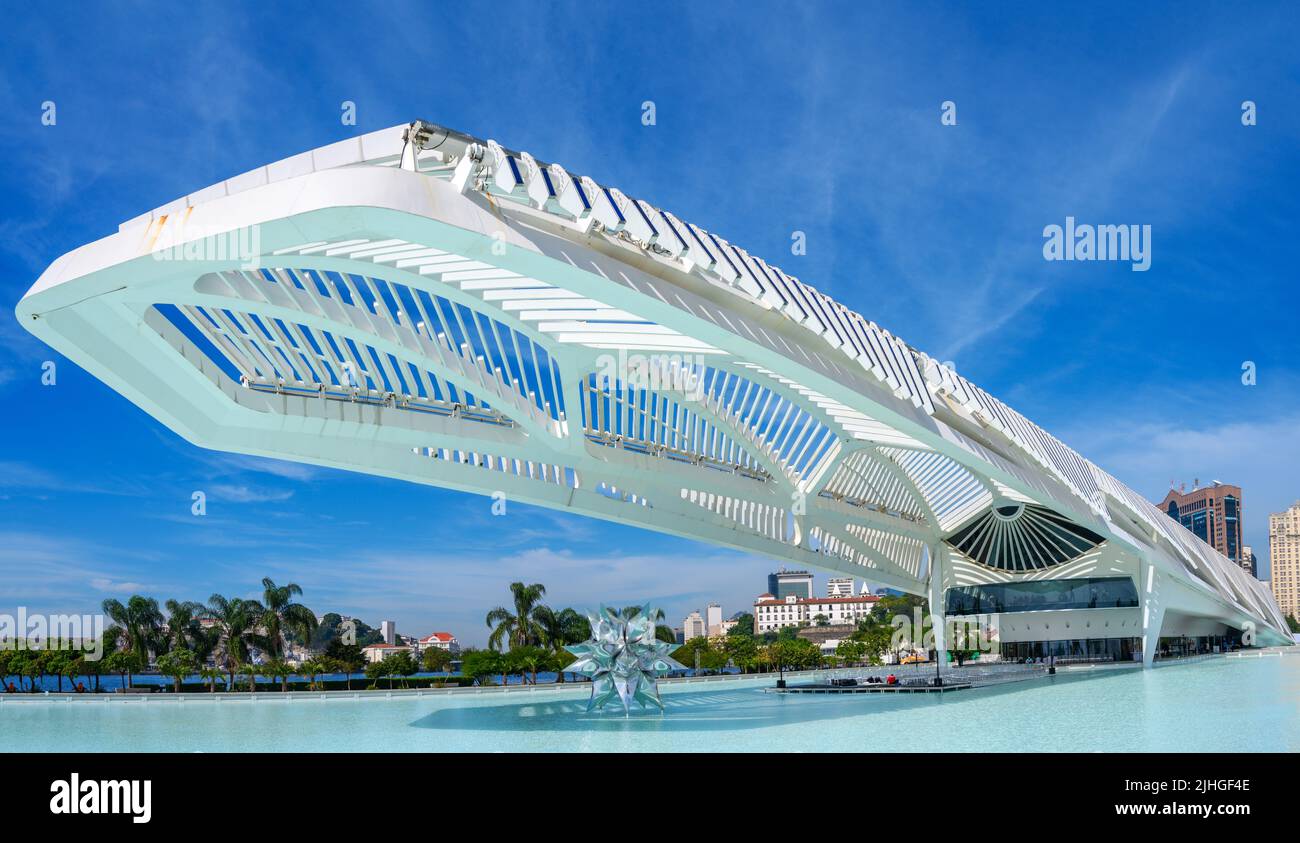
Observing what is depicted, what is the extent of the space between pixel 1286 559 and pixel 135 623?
295 feet

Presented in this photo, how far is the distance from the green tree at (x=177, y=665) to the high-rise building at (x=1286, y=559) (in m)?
83.5

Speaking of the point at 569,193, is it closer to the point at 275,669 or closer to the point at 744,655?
the point at 275,669

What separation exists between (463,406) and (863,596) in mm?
116959

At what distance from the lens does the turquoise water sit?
13.5 metres

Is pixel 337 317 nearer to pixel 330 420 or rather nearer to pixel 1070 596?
pixel 330 420

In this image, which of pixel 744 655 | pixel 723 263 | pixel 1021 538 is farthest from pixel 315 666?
pixel 723 263

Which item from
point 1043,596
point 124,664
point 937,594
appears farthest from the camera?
point 937,594

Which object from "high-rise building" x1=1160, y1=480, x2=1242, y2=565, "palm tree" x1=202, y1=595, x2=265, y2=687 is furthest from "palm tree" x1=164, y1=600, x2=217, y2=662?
"high-rise building" x1=1160, y1=480, x2=1242, y2=565

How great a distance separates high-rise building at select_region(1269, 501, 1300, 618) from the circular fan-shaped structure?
58.6 meters

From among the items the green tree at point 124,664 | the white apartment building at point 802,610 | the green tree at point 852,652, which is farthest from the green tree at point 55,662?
the white apartment building at point 802,610

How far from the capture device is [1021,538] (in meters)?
38.8

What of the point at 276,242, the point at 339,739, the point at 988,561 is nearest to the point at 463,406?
the point at 339,739

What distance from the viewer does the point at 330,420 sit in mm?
18359

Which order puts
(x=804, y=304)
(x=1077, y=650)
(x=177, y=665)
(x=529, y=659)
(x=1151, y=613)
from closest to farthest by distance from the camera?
(x=804, y=304) → (x=177, y=665) → (x=1151, y=613) → (x=529, y=659) → (x=1077, y=650)
